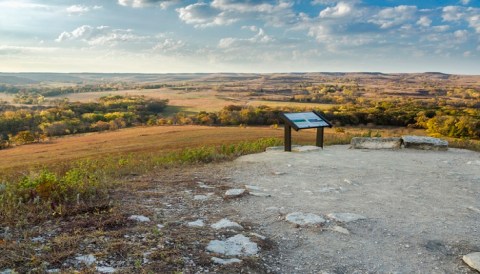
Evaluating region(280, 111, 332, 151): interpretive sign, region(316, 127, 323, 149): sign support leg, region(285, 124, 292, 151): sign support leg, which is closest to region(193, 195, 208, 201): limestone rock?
region(280, 111, 332, 151): interpretive sign

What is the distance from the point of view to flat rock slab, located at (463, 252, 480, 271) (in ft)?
15.5

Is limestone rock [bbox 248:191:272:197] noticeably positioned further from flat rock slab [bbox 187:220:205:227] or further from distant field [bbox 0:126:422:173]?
distant field [bbox 0:126:422:173]

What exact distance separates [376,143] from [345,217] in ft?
29.4

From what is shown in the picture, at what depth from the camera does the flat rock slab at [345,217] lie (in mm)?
6389

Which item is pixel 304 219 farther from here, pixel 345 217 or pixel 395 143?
pixel 395 143

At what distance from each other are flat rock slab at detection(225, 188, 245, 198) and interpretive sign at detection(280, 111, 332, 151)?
5606 millimetres

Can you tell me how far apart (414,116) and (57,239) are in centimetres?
3671

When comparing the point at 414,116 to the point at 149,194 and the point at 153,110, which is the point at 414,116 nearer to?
the point at 149,194

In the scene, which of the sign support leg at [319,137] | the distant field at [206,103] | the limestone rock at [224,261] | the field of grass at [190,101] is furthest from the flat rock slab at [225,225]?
the field of grass at [190,101]

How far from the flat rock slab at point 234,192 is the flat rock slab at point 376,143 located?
315 inches

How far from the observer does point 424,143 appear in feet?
47.4

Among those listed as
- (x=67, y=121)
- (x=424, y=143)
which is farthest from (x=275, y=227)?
(x=67, y=121)

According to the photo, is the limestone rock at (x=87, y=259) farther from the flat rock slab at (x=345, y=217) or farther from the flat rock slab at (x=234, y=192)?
the flat rock slab at (x=345, y=217)

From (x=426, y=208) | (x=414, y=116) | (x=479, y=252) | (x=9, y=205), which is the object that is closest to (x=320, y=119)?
(x=426, y=208)
